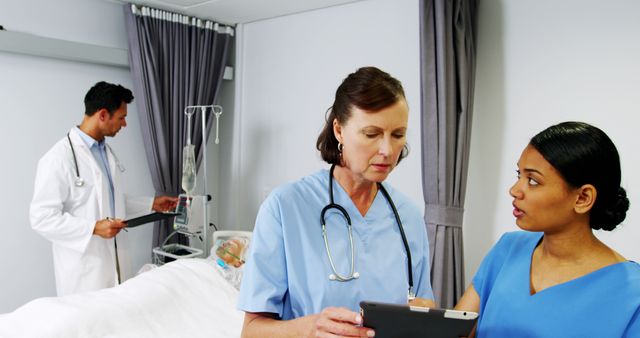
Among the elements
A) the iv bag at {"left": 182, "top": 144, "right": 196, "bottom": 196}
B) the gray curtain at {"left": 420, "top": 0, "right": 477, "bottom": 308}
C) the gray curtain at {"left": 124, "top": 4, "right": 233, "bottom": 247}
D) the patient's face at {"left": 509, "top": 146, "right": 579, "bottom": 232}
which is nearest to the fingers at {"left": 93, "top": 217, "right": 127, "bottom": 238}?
the iv bag at {"left": 182, "top": 144, "right": 196, "bottom": 196}

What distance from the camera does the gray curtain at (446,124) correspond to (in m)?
2.35

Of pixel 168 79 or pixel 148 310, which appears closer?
pixel 148 310

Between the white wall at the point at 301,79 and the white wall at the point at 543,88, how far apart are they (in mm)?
385

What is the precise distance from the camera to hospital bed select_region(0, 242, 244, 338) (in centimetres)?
184

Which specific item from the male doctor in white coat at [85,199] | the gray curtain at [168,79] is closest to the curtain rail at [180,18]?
the gray curtain at [168,79]

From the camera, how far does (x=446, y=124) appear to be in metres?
2.37

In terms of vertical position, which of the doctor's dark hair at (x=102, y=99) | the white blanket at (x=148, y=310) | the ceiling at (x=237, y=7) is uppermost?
the ceiling at (x=237, y=7)

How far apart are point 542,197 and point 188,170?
8.00 ft

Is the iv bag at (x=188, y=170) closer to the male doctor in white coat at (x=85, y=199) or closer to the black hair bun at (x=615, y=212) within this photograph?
the male doctor in white coat at (x=85, y=199)

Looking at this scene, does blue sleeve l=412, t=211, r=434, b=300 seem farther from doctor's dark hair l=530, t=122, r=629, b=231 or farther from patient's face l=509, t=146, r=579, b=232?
doctor's dark hair l=530, t=122, r=629, b=231

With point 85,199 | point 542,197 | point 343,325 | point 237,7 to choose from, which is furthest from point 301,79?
point 343,325

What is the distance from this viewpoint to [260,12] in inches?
131

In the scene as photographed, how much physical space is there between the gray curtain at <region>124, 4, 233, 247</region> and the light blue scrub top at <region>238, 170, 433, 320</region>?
225 cm

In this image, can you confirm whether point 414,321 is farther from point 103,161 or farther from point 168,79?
point 168,79
